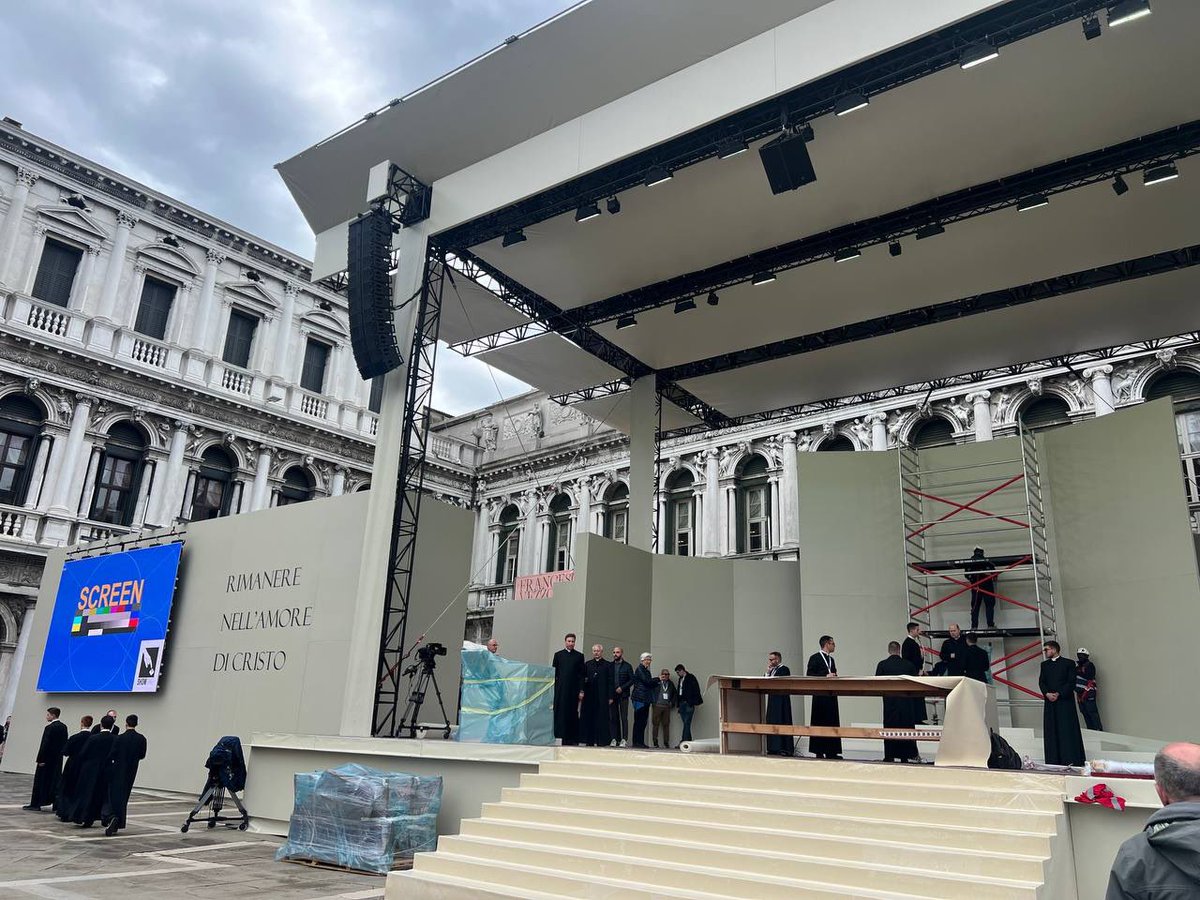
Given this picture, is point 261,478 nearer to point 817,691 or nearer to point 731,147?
point 731,147

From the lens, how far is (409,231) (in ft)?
40.1


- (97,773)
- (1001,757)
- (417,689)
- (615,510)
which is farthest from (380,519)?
(615,510)

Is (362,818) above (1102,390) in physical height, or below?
below

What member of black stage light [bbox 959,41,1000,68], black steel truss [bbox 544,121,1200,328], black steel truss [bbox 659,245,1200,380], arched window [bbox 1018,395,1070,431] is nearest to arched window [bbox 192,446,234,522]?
black steel truss [bbox 659,245,1200,380]

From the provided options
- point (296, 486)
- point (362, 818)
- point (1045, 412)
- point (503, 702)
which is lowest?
point (362, 818)

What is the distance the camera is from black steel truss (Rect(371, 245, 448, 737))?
36.0ft

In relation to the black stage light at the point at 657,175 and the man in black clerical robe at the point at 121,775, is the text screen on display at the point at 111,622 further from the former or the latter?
the black stage light at the point at 657,175

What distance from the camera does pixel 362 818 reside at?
319 inches

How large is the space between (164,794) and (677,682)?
8257 mm

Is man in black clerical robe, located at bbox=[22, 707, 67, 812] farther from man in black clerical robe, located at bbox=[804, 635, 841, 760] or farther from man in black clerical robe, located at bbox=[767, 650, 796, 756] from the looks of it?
man in black clerical robe, located at bbox=[804, 635, 841, 760]

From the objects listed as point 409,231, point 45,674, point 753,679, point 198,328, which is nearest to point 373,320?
point 409,231

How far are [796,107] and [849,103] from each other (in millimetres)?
640

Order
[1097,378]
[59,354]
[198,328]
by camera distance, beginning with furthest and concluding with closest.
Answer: [198,328] → [59,354] → [1097,378]

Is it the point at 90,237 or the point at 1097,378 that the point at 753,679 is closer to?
the point at 1097,378
